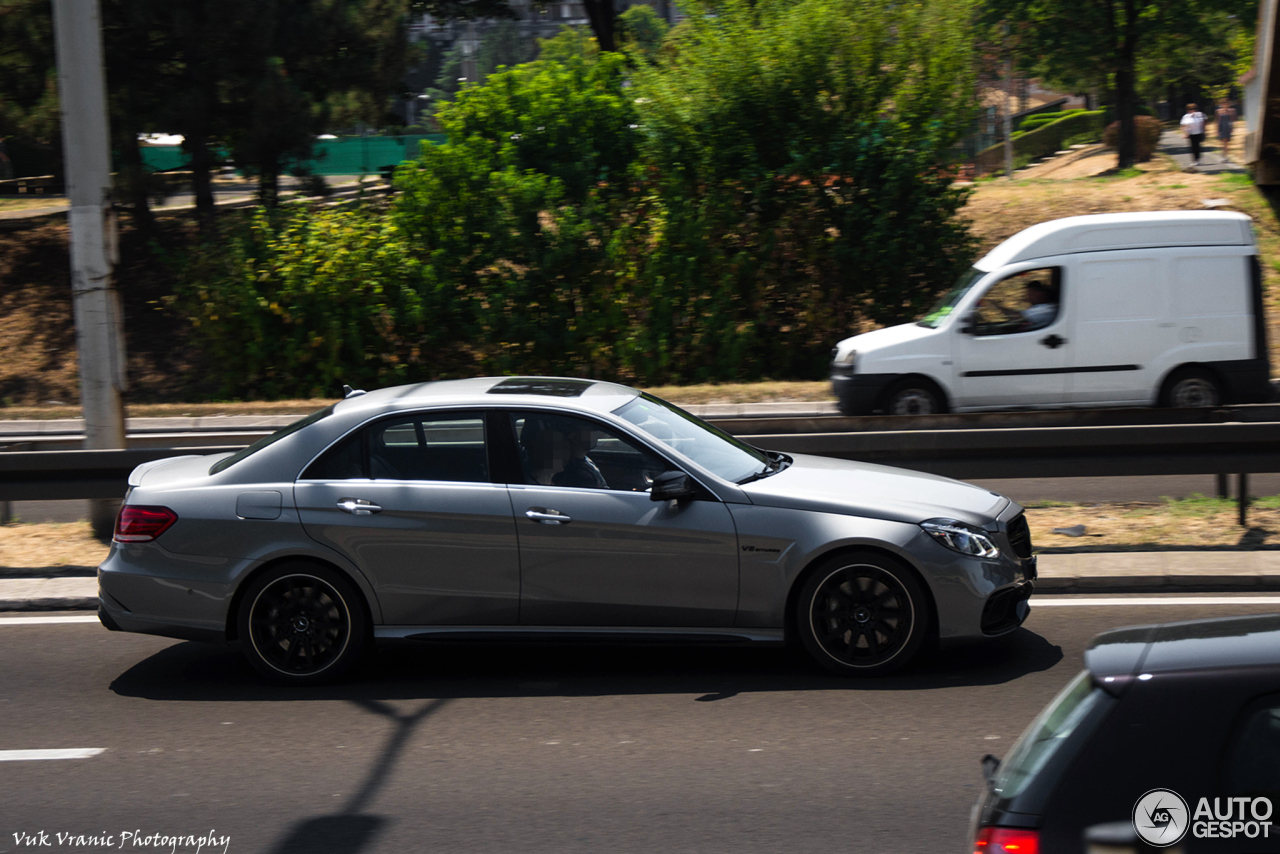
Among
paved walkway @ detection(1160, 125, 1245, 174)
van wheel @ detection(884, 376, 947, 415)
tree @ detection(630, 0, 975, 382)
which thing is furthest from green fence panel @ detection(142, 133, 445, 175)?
paved walkway @ detection(1160, 125, 1245, 174)

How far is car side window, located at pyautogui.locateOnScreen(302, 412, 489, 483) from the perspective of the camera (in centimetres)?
616

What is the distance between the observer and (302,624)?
20.1 ft

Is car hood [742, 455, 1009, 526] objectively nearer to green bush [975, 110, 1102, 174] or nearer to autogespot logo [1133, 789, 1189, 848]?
autogespot logo [1133, 789, 1189, 848]

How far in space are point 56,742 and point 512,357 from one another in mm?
15231

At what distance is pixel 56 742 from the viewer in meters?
5.50

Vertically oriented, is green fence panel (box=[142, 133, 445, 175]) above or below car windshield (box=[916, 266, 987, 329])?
above

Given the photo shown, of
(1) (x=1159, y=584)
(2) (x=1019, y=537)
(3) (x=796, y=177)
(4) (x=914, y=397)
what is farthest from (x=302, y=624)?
(3) (x=796, y=177)

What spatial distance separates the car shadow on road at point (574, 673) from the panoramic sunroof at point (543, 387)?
4.22 ft

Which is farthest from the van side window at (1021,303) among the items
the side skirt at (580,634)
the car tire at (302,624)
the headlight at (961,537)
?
the car tire at (302,624)

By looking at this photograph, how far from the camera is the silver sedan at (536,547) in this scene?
19.3 feet

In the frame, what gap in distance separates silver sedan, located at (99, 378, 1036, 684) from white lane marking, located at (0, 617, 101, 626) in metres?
1.51

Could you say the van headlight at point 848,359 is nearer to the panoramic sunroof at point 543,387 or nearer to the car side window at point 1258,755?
the panoramic sunroof at point 543,387

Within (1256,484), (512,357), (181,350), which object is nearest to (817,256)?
(512,357)

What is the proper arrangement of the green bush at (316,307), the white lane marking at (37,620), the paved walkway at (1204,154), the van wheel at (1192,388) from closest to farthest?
1. the white lane marking at (37,620)
2. the van wheel at (1192,388)
3. the green bush at (316,307)
4. the paved walkway at (1204,154)
